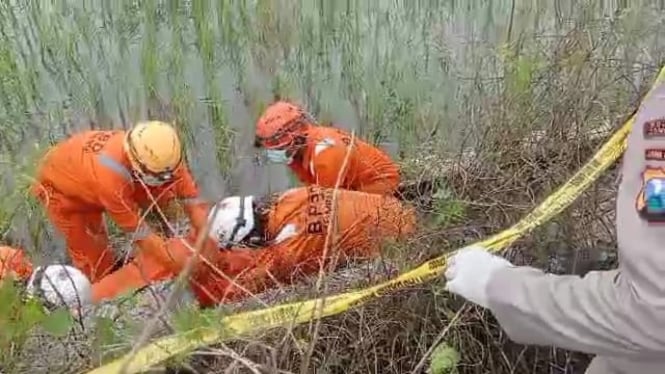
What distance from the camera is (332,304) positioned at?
275 cm

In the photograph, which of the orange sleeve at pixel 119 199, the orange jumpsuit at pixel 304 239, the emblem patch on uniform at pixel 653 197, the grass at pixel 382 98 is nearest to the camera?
the emblem patch on uniform at pixel 653 197

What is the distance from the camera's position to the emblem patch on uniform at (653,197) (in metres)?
1.75

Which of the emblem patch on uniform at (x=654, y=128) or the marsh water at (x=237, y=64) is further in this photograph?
the marsh water at (x=237, y=64)

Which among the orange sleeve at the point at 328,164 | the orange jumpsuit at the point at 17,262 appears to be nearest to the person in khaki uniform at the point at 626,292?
the orange jumpsuit at the point at 17,262

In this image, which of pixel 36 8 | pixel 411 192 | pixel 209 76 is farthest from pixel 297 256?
pixel 36 8

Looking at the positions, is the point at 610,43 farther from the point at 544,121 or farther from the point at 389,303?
the point at 389,303

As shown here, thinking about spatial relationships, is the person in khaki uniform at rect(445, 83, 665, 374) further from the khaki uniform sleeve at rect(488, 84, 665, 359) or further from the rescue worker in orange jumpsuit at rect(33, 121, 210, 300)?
the rescue worker in orange jumpsuit at rect(33, 121, 210, 300)

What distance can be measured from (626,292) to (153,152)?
10.3 feet

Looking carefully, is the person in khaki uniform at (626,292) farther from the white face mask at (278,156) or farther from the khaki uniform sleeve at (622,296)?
the white face mask at (278,156)

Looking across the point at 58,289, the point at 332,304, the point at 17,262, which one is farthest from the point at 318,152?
the point at 332,304

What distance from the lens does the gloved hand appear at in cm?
204

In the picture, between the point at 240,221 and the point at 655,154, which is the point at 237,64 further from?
the point at 655,154

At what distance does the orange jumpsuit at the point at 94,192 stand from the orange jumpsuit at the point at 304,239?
365 mm

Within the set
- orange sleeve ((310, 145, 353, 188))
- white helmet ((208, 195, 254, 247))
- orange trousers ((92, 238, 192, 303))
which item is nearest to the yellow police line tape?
orange trousers ((92, 238, 192, 303))
